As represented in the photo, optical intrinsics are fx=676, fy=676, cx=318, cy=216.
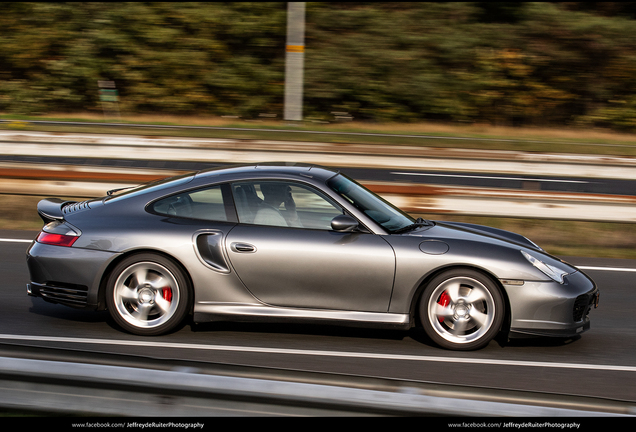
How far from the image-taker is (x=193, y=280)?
491 cm

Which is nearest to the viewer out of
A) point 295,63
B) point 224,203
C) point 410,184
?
point 224,203

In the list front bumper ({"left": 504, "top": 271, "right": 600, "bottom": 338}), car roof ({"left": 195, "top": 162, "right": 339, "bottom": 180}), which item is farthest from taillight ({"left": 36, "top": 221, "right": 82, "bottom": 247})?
front bumper ({"left": 504, "top": 271, "right": 600, "bottom": 338})

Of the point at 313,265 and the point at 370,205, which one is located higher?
the point at 370,205

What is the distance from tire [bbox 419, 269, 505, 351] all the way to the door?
0.34 metres

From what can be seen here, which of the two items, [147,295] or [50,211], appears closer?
[147,295]

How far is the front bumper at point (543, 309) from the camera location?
475 cm

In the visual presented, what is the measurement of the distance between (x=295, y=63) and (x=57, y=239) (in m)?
21.5

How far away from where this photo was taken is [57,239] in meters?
5.09

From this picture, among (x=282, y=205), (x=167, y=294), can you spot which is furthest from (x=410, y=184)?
(x=167, y=294)

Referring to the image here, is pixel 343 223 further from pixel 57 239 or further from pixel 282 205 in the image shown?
pixel 57 239

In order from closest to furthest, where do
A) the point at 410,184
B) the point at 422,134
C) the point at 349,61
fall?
the point at 410,184 < the point at 422,134 < the point at 349,61

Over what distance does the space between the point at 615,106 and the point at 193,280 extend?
28876 millimetres

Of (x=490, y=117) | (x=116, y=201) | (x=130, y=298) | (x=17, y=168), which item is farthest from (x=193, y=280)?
(x=490, y=117)

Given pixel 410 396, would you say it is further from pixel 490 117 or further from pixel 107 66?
pixel 107 66
